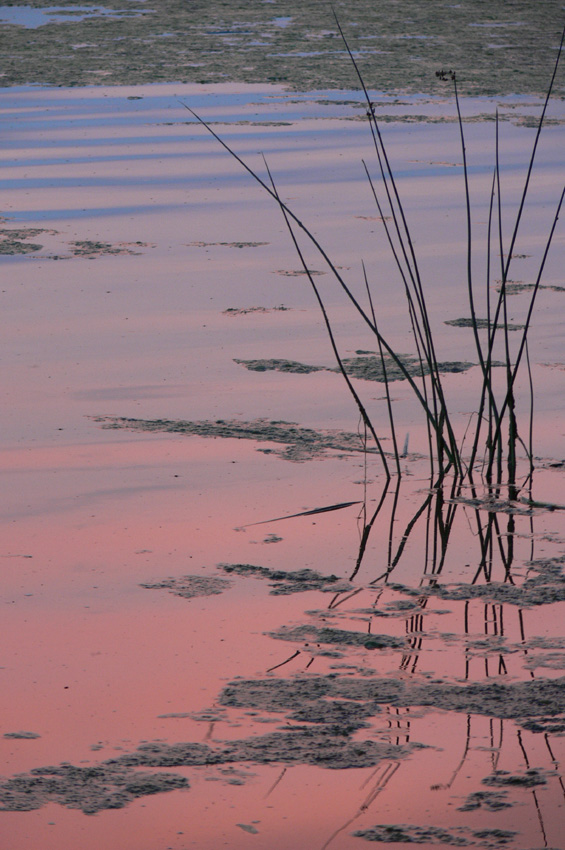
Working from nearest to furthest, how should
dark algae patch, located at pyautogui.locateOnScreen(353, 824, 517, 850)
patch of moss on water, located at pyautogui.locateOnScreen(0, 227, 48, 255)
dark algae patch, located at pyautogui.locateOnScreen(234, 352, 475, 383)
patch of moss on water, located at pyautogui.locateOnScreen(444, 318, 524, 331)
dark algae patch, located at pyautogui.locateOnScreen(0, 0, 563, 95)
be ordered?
dark algae patch, located at pyautogui.locateOnScreen(353, 824, 517, 850) → dark algae patch, located at pyautogui.locateOnScreen(234, 352, 475, 383) → patch of moss on water, located at pyautogui.locateOnScreen(444, 318, 524, 331) → patch of moss on water, located at pyautogui.locateOnScreen(0, 227, 48, 255) → dark algae patch, located at pyautogui.locateOnScreen(0, 0, 563, 95)

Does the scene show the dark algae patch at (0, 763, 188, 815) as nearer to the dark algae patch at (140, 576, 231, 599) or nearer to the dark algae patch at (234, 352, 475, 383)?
the dark algae patch at (140, 576, 231, 599)

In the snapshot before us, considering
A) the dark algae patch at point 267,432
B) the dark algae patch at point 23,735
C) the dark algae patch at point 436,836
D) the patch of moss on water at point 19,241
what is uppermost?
the patch of moss on water at point 19,241

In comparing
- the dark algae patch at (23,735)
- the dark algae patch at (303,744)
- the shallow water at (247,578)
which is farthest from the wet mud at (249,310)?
the dark algae patch at (23,735)

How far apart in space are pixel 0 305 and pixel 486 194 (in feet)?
8.03

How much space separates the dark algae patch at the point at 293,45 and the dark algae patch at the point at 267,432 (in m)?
5.87

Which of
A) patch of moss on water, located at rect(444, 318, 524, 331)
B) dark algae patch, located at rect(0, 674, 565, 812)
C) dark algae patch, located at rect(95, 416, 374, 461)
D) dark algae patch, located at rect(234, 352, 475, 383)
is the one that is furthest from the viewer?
patch of moss on water, located at rect(444, 318, 524, 331)

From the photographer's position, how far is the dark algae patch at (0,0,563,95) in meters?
9.37

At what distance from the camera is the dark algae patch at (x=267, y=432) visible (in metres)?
3.31

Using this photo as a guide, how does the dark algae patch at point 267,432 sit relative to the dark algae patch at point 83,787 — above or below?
above

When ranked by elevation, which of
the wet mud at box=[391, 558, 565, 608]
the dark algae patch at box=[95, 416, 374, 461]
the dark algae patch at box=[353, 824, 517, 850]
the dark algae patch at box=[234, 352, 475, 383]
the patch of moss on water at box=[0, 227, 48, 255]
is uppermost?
the patch of moss on water at box=[0, 227, 48, 255]

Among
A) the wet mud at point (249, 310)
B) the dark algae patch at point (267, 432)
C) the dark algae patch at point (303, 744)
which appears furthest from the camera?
the wet mud at point (249, 310)

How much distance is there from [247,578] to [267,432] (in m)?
0.83

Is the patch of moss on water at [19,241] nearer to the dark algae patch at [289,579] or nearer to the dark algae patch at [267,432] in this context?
the dark algae patch at [267,432]

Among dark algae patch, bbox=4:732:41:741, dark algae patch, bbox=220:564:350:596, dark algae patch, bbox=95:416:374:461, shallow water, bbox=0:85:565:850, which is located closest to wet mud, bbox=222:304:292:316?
shallow water, bbox=0:85:565:850
